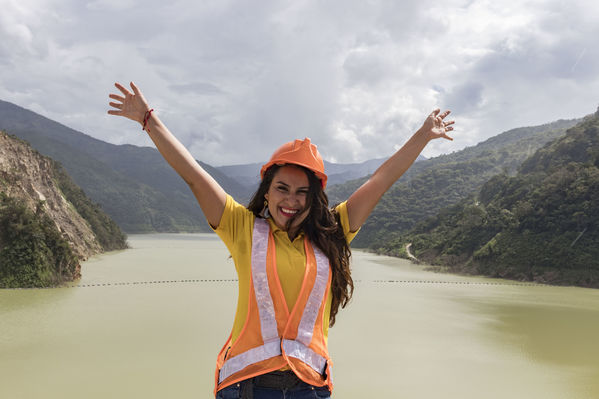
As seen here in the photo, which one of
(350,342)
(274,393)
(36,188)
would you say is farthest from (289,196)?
(36,188)

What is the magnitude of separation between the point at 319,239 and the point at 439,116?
829 mm

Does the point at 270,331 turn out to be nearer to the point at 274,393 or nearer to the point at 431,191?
the point at 274,393

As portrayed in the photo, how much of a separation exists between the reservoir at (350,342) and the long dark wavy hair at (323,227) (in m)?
6.11

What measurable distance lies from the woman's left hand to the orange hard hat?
0.56 meters

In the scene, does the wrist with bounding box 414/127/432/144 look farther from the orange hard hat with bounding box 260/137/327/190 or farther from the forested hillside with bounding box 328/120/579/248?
the forested hillside with bounding box 328/120/579/248

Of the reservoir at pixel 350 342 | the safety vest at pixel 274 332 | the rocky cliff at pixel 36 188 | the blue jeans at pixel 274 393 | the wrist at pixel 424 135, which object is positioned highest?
the rocky cliff at pixel 36 188

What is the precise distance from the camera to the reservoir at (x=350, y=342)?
7.57 meters

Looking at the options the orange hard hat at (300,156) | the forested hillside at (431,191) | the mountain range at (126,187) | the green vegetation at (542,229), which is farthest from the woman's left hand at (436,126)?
the mountain range at (126,187)

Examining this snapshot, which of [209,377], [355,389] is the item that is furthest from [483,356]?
[209,377]

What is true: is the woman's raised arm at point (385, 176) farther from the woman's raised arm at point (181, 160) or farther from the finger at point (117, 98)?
the finger at point (117, 98)

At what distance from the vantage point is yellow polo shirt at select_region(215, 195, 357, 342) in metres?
1.45

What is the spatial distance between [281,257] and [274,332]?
0.77 ft

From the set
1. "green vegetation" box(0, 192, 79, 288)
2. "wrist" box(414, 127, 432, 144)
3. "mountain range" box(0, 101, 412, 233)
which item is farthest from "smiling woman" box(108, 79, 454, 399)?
"mountain range" box(0, 101, 412, 233)

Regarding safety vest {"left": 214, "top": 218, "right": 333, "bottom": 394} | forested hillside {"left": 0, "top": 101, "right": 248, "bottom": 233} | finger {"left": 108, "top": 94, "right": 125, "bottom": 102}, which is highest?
forested hillside {"left": 0, "top": 101, "right": 248, "bottom": 233}
